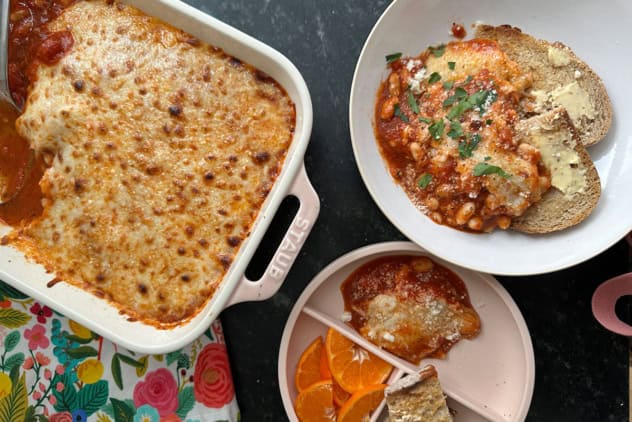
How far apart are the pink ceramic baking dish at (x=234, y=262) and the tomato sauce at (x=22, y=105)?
0.21m

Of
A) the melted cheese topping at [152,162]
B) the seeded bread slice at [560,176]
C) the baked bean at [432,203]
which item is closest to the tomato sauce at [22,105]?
the melted cheese topping at [152,162]

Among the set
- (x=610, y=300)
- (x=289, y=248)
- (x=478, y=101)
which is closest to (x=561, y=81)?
(x=478, y=101)

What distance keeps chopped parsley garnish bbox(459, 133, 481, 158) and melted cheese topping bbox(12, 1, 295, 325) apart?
0.73m

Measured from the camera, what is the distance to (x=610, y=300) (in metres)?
2.68

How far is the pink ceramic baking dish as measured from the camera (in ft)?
7.61

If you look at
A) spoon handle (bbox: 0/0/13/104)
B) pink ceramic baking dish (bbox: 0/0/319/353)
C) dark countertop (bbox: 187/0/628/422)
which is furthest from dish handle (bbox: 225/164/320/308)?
spoon handle (bbox: 0/0/13/104)

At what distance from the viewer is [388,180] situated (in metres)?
2.62

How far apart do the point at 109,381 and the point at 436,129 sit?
187 centimetres

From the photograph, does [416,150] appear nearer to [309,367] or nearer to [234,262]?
[234,262]

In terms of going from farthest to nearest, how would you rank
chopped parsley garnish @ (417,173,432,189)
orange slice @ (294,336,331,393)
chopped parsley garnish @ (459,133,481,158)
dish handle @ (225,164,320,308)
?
orange slice @ (294,336,331,393)
chopped parsley garnish @ (417,173,432,189)
chopped parsley garnish @ (459,133,481,158)
dish handle @ (225,164,320,308)

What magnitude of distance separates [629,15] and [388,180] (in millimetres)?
1264

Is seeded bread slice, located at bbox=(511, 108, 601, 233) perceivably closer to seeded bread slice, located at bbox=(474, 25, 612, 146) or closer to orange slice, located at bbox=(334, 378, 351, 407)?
seeded bread slice, located at bbox=(474, 25, 612, 146)

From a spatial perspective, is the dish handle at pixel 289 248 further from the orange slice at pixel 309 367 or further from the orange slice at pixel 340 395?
the orange slice at pixel 340 395

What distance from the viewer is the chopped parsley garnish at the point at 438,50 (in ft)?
8.61
